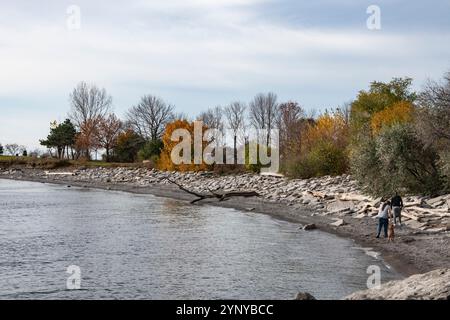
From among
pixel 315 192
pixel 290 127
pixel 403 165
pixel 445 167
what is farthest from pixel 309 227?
pixel 290 127

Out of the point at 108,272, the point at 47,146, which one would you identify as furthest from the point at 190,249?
the point at 47,146

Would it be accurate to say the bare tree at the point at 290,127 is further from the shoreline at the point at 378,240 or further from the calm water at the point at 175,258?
the calm water at the point at 175,258

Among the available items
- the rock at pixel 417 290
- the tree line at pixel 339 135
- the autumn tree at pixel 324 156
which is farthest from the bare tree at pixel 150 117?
the rock at pixel 417 290

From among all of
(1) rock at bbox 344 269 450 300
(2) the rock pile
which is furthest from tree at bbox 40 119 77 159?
(1) rock at bbox 344 269 450 300

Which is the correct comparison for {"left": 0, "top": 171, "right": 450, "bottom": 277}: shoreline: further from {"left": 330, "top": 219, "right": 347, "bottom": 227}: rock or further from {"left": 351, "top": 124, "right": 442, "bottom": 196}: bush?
{"left": 351, "top": 124, "right": 442, "bottom": 196}: bush

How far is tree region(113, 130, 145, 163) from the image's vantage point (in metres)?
92.8

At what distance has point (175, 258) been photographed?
2188 cm

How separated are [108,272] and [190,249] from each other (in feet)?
17.0

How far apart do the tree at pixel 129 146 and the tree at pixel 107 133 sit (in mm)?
2244

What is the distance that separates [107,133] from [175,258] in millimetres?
75742

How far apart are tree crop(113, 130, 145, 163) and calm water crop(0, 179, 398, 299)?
56028 mm

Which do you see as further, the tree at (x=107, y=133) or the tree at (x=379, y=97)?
the tree at (x=107, y=133)

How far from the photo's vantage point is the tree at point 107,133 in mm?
94938

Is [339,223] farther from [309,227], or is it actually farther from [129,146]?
[129,146]
